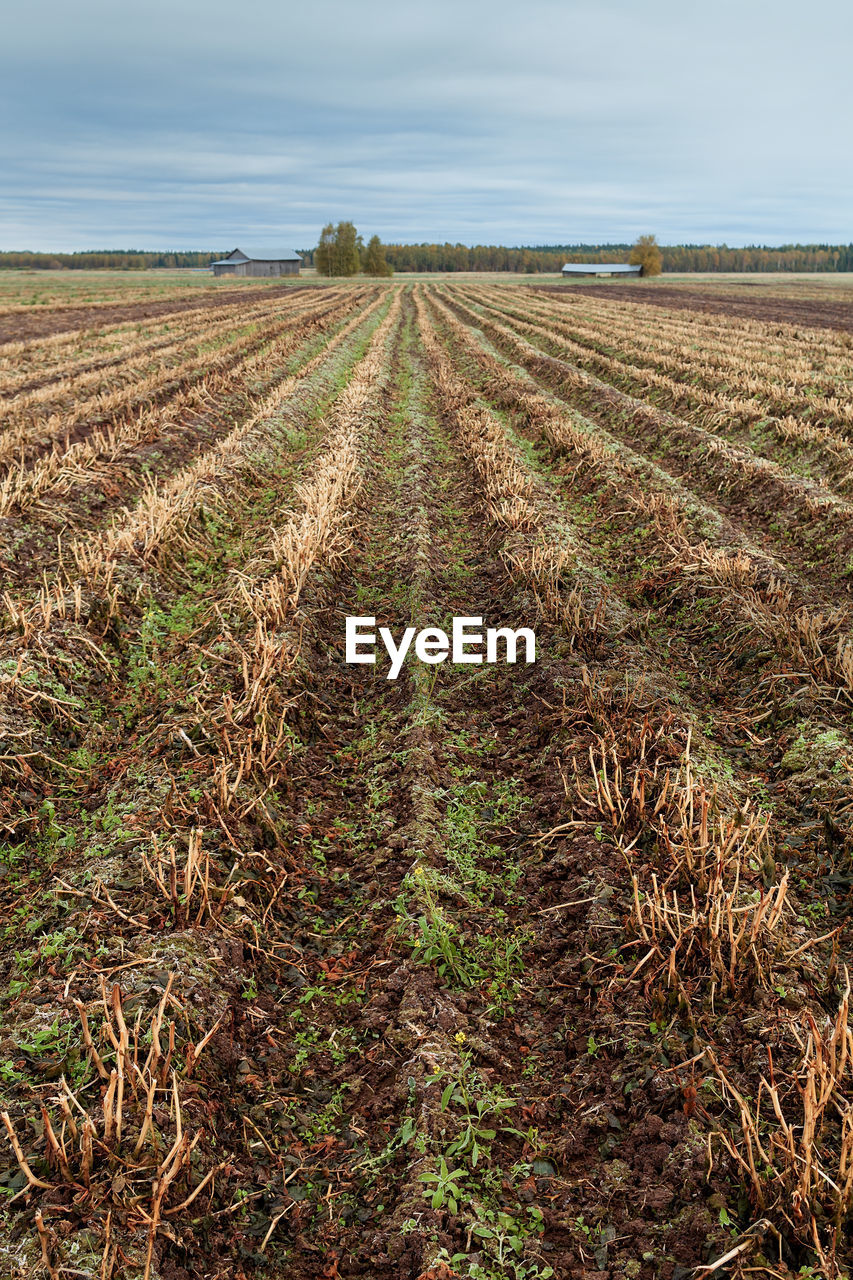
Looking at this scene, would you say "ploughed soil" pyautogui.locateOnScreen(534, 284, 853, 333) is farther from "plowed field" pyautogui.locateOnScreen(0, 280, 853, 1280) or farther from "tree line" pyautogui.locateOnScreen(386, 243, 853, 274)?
"tree line" pyautogui.locateOnScreen(386, 243, 853, 274)

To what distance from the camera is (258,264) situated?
4299 inches

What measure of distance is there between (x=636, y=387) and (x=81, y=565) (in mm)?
14949

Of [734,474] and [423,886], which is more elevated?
[734,474]

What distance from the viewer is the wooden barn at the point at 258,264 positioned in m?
110

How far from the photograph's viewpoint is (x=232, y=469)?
11.8m

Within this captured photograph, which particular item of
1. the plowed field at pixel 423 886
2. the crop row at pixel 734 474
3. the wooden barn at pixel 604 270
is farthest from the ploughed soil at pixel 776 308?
the wooden barn at pixel 604 270

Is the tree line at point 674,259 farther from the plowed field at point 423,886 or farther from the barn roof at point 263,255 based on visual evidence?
the plowed field at point 423,886

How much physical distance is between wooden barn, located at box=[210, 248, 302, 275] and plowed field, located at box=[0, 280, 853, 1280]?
11173 cm

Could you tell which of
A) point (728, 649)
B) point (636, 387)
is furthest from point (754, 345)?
point (728, 649)

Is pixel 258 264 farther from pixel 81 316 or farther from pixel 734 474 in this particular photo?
pixel 734 474

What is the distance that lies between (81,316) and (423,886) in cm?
4096

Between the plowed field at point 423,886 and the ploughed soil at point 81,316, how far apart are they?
24.7 metres

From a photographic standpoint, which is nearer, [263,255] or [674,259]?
[263,255]

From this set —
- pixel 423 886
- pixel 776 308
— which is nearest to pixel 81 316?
pixel 776 308
